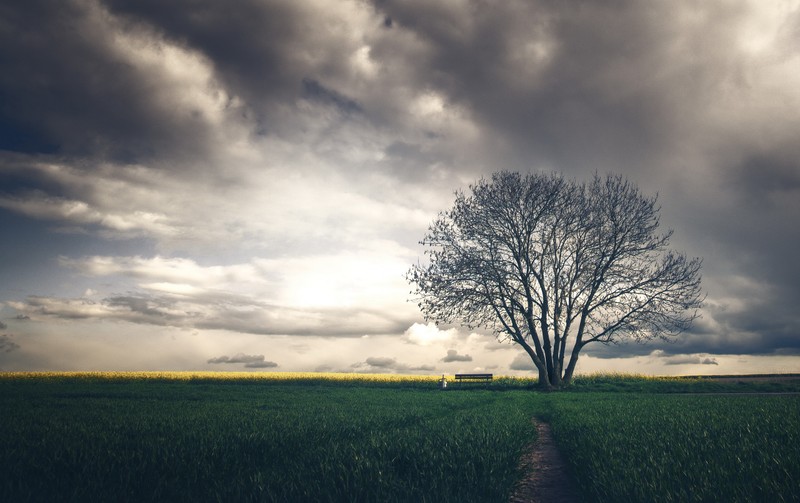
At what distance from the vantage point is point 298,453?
21.8ft

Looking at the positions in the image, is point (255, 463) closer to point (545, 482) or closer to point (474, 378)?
point (545, 482)

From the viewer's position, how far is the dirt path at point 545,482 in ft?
17.6

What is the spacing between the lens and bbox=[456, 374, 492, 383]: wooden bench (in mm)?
41569

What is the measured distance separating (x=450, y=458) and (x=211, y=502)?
298 centimetres

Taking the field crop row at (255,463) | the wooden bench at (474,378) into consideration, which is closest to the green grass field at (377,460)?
the field crop row at (255,463)

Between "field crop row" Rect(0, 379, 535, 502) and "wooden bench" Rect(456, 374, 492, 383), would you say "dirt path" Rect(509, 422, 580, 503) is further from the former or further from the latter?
"wooden bench" Rect(456, 374, 492, 383)

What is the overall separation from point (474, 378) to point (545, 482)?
1463 inches

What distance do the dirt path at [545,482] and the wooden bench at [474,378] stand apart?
34.1 meters

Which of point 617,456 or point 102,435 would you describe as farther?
point 102,435

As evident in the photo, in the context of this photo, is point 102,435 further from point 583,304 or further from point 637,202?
point 637,202

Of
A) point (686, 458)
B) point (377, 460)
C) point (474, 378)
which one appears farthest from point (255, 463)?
point (474, 378)

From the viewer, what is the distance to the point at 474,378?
41906mm

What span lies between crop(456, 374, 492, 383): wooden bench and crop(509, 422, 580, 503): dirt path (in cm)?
3408

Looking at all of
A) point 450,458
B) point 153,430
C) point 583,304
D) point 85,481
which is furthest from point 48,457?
point 583,304
